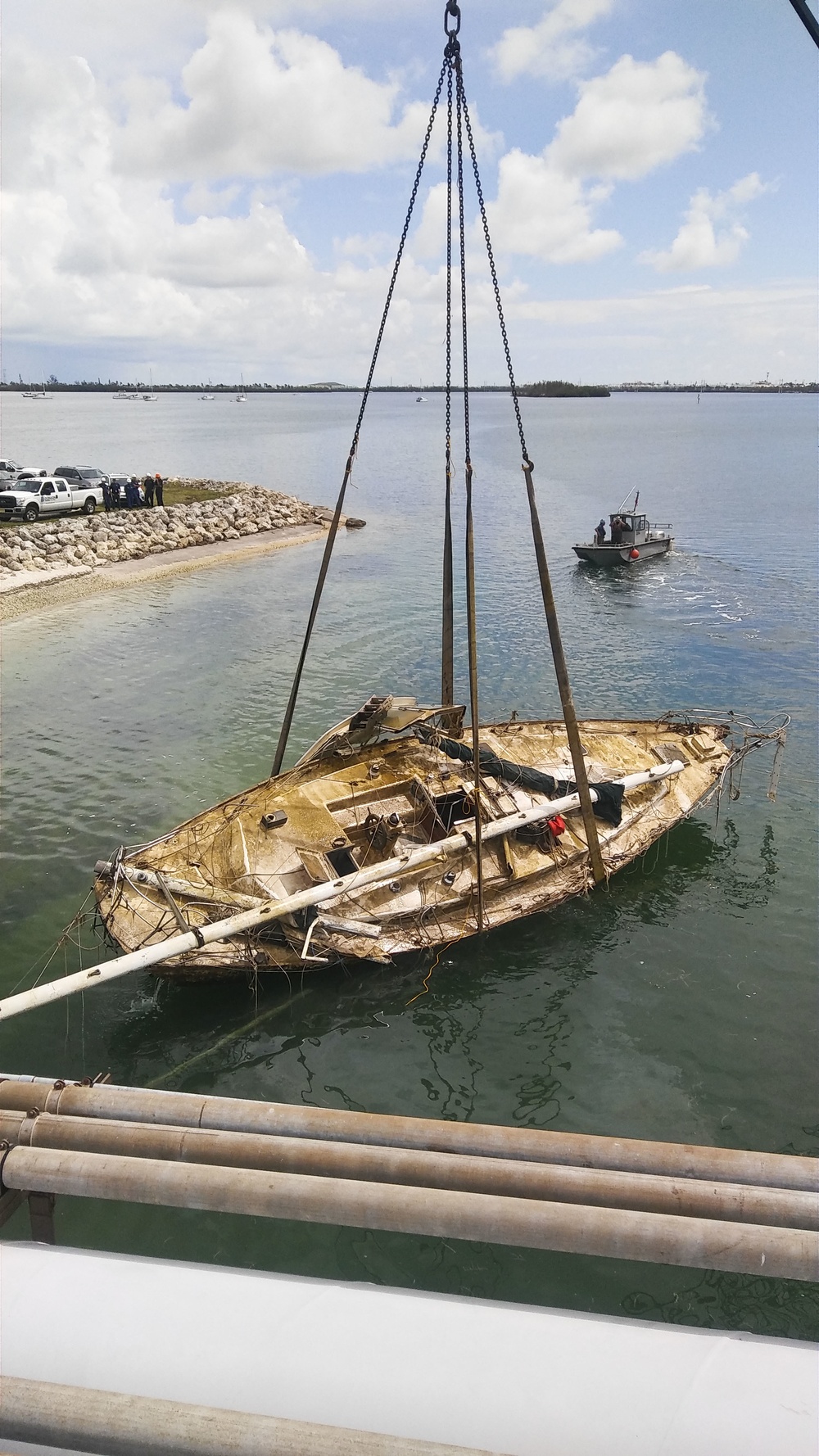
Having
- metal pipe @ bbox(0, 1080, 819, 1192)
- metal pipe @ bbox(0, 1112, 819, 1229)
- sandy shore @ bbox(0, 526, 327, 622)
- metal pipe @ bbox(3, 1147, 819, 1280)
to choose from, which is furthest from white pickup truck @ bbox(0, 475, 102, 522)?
metal pipe @ bbox(3, 1147, 819, 1280)

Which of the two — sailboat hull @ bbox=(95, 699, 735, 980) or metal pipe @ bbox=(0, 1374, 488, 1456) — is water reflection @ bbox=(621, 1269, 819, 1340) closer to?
sailboat hull @ bbox=(95, 699, 735, 980)

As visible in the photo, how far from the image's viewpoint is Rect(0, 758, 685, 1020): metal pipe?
1036 cm

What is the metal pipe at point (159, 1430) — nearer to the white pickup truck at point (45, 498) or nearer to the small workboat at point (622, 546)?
the small workboat at point (622, 546)

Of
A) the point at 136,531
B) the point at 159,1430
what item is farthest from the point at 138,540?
the point at 159,1430

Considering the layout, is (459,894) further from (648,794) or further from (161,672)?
(161,672)

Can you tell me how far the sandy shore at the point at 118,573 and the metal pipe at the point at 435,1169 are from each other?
3411cm

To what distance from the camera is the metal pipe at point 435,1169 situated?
17.5 ft

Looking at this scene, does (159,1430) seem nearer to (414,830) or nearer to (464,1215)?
(464,1215)

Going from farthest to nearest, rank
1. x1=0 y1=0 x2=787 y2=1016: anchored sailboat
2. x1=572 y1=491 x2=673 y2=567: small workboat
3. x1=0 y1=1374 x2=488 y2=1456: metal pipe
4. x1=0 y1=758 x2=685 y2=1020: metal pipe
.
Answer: x1=572 y1=491 x2=673 y2=567: small workboat, x1=0 y1=0 x2=787 y2=1016: anchored sailboat, x1=0 y1=758 x2=685 y2=1020: metal pipe, x1=0 y1=1374 x2=488 y2=1456: metal pipe

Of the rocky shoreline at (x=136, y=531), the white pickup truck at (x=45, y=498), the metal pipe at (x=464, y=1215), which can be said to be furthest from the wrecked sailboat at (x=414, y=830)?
the white pickup truck at (x=45, y=498)

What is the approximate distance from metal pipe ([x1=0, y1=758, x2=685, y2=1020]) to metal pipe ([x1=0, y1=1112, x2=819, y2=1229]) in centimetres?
473

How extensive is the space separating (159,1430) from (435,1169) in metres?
2.07

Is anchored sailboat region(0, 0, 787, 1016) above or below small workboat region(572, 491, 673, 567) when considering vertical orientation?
below

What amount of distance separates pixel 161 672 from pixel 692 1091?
78.0 feet
